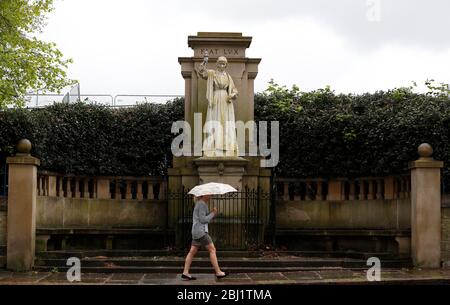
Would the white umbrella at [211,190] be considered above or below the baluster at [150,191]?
above

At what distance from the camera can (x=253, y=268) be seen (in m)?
14.1

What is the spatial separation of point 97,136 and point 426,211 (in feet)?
30.2

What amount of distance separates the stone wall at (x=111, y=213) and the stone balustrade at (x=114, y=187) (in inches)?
6.3

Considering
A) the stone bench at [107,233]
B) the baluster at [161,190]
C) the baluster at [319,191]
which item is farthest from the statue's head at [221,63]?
the stone bench at [107,233]

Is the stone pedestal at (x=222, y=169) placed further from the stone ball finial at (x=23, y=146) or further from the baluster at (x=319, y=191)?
the stone ball finial at (x=23, y=146)

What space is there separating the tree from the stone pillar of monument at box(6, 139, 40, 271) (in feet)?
16.2

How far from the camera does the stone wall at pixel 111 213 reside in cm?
1778

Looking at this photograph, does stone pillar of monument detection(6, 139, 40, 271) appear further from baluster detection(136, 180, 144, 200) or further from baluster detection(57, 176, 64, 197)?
baluster detection(136, 180, 144, 200)

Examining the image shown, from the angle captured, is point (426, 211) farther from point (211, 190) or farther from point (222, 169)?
point (211, 190)

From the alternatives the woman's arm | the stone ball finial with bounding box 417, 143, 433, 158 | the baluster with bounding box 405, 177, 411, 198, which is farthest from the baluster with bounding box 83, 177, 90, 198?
the stone ball finial with bounding box 417, 143, 433, 158

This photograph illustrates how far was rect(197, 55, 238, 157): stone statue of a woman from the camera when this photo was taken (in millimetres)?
17234

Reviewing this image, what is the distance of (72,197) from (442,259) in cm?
916
